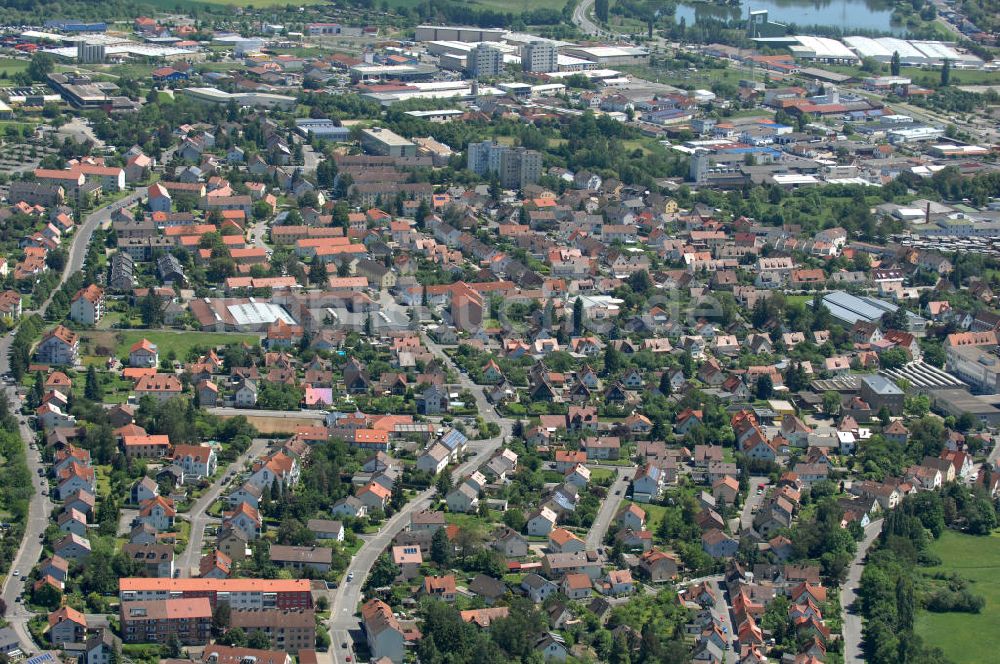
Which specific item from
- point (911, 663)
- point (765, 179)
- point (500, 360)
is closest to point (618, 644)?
point (911, 663)

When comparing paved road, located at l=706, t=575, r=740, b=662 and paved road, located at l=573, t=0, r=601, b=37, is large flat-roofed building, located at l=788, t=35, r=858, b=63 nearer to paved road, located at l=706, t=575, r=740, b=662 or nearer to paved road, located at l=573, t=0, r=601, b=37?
paved road, located at l=573, t=0, r=601, b=37

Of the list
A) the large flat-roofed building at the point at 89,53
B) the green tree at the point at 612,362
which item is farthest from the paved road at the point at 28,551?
the large flat-roofed building at the point at 89,53

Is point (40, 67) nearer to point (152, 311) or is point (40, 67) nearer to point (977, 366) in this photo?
point (152, 311)

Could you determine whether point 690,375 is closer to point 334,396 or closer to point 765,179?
point 334,396

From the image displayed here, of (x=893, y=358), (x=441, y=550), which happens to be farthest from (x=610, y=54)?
(x=441, y=550)

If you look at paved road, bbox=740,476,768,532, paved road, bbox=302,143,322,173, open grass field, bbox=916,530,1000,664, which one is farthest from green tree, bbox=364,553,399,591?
paved road, bbox=302,143,322,173

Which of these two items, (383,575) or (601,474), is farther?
(601,474)
